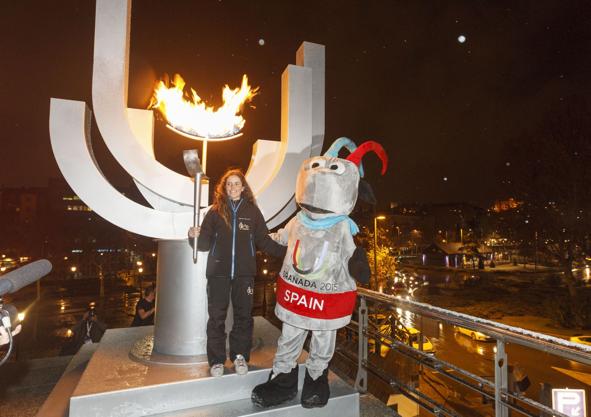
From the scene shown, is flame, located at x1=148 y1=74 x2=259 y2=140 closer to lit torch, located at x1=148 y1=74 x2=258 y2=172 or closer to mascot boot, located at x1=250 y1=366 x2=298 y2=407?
lit torch, located at x1=148 y1=74 x2=258 y2=172

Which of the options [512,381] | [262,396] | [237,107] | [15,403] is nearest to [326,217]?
[262,396]

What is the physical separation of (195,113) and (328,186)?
6.33 ft

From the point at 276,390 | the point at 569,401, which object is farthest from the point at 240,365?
the point at 569,401

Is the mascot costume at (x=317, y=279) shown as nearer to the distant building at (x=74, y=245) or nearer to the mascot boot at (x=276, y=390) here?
the mascot boot at (x=276, y=390)

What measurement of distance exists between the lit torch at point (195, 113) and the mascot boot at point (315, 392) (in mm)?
2334

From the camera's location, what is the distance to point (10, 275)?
122 cm

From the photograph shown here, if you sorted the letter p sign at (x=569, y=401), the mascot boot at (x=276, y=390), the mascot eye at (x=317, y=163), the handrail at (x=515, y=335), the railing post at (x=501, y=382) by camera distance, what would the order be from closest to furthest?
the handrail at (x=515, y=335) → the railing post at (x=501, y=382) → the mascot boot at (x=276, y=390) → the mascot eye at (x=317, y=163) → the letter p sign at (x=569, y=401)

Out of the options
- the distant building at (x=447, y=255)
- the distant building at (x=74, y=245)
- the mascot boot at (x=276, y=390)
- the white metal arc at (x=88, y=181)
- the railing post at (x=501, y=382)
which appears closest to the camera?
the railing post at (x=501, y=382)

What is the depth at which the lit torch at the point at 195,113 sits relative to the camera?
12.7ft

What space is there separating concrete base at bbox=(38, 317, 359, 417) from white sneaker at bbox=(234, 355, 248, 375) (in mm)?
45

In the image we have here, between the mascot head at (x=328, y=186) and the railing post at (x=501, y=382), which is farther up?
the mascot head at (x=328, y=186)

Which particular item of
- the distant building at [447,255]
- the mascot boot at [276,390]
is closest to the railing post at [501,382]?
the mascot boot at [276,390]

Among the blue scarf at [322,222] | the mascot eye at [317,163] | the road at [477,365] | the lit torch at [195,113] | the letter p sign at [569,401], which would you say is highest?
the lit torch at [195,113]

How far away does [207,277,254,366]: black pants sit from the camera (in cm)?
304
